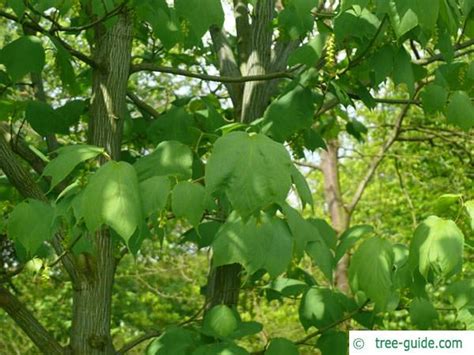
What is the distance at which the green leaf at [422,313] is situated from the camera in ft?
10.7

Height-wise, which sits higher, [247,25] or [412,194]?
[412,194]

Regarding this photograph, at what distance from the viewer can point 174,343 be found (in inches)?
120

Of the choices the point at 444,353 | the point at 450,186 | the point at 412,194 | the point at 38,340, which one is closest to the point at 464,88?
the point at 444,353

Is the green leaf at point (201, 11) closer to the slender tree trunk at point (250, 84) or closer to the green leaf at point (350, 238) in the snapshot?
the green leaf at point (350, 238)

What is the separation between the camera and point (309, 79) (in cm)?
299

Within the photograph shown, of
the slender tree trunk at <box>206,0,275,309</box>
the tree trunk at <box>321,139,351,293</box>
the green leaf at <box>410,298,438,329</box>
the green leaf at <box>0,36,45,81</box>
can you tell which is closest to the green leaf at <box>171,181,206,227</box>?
the green leaf at <box>0,36,45,81</box>

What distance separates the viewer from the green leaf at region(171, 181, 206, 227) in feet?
6.97

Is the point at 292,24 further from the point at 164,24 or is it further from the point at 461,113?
the point at 461,113

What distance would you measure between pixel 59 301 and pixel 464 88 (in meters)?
9.07

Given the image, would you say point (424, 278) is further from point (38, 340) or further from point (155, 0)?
point (38, 340)

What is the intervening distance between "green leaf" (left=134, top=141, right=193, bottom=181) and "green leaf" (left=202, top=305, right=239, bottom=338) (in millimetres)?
810

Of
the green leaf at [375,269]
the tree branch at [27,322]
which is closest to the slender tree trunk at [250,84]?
the tree branch at [27,322]

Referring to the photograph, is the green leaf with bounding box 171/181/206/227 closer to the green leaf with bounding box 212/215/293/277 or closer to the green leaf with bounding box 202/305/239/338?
the green leaf with bounding box 212/215/293/277

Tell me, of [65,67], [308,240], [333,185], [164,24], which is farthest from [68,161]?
[333,185]
